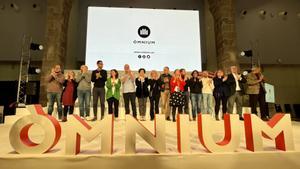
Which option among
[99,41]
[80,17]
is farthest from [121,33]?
[80,17]

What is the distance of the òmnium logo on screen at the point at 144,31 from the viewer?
890 cm

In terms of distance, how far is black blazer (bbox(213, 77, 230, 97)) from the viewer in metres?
5.39

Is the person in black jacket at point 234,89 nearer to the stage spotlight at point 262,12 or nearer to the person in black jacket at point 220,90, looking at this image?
the person in black jacket at point 220,90

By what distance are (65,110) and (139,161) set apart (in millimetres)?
3178

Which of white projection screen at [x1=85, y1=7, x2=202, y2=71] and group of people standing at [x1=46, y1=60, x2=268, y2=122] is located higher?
white projection screen at [x1=85, y1=7, x2=202, y2=71]

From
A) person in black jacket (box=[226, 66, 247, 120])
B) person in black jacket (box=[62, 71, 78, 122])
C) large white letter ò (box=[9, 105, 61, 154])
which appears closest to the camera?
large white letter ò (box=[9, 105, 61, 154])

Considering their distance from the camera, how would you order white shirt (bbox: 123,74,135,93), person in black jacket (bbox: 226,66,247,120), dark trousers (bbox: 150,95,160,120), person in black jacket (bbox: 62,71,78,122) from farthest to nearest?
1. person in black jacket (bbox: 226,66,247,120)
2. dark trousers (bbox: 150,95,160,120)
3. white shirt (bbox: 123,74,135,93)
4. person in black jacket (bbox: 62,71,78,122)

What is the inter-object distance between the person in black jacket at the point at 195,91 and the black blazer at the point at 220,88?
1.13 ft

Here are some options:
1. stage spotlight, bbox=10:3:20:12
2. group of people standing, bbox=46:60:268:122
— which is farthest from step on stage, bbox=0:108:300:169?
stage spotlight, bbox=10:3:20:12

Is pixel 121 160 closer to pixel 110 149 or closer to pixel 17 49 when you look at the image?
pixel 110 149

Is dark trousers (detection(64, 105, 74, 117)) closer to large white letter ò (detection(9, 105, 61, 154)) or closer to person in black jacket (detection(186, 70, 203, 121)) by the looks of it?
large white letter ò (detection(9, 105, 61, 154))

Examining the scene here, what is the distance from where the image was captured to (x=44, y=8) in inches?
421

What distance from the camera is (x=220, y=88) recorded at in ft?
17.7

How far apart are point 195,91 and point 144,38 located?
412 centimetres
